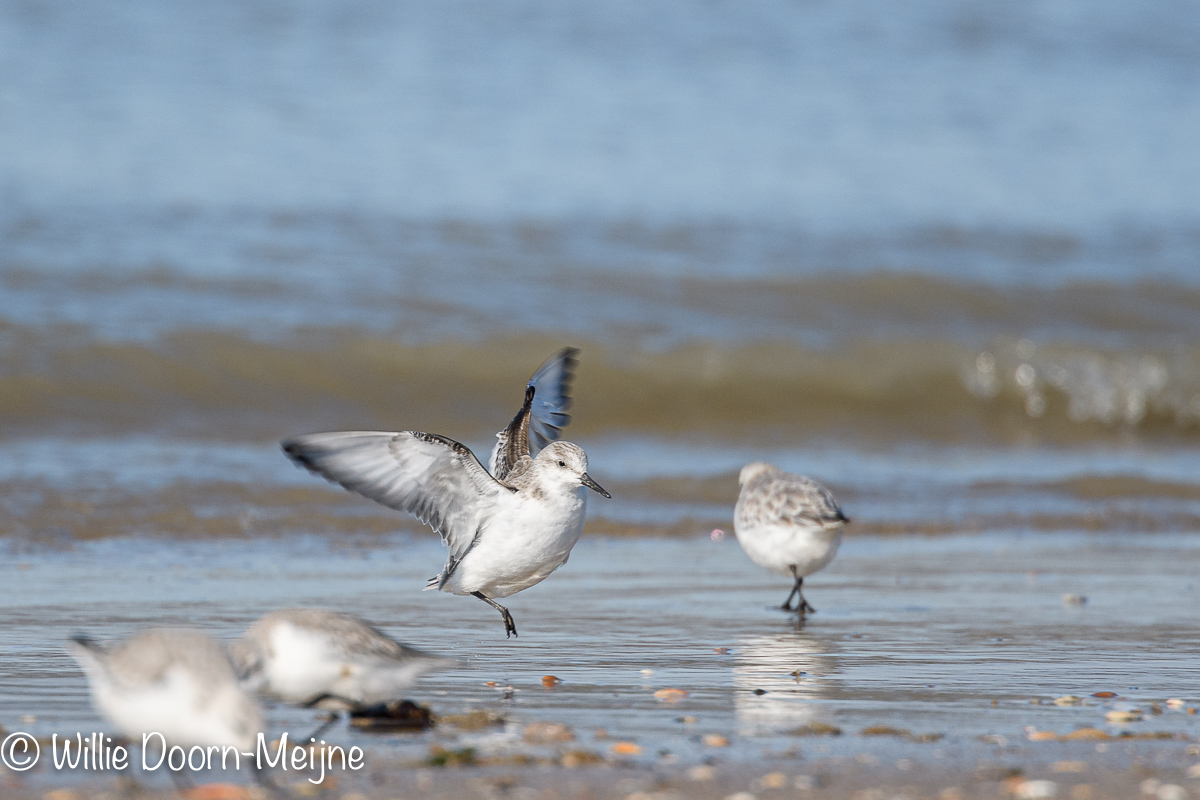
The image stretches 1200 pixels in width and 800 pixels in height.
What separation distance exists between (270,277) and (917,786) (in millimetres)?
10860

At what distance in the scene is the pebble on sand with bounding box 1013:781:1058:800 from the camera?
3.37 m

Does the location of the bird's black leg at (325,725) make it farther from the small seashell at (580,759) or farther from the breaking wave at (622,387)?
the breaking wave at (622,387)

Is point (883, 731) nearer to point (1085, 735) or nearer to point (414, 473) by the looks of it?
point (1085, 735)

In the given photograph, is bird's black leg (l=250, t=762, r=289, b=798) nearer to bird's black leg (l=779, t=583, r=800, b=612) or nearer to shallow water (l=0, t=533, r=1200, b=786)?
shallow water (l=0, t=533, r=1200, b=786)

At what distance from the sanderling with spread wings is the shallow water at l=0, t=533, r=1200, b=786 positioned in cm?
31

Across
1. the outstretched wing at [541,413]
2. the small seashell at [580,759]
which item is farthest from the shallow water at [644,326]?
the outstretched wing at [541,413]

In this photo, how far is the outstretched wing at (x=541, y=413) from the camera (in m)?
5.97

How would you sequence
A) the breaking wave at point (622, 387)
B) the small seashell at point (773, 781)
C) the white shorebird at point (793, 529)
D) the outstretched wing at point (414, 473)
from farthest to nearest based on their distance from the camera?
the breaking wave at point (622, 387) < the white shorebird at point (793, 529) < the outstretched wing at point (414, 473) < the small seashell at point (773, 781)

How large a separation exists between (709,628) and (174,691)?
278 centimetres

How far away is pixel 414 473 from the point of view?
5.15m

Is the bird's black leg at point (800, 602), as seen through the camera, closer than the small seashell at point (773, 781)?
No

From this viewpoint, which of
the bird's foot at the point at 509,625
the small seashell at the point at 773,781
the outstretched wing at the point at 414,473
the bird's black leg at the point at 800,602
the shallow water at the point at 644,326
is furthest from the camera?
the bird's black leg at the point at 800,602

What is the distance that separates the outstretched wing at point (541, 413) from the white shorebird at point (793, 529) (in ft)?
3.08

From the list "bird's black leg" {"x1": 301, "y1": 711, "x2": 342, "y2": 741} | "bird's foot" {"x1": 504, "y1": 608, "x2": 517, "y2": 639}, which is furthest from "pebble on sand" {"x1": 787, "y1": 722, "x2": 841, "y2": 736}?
"bird's foot" {"x1": 504, "y1": 608, "x2": 517, "y2": 639}
